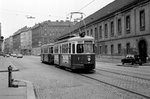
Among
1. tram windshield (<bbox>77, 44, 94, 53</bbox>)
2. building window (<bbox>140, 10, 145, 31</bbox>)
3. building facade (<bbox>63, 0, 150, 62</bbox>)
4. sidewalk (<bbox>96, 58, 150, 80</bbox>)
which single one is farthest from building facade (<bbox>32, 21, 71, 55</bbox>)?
tram windshield (<bbox>77, 44, 94, 53</bbox>)

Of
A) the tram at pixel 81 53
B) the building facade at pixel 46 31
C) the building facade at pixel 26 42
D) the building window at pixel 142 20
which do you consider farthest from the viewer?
the building facade at pixel 26 42

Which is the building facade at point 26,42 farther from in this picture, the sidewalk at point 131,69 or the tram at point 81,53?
the tram at point 81,53

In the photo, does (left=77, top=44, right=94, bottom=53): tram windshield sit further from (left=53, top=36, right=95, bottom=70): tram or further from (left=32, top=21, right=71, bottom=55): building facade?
(left=32, top=21, right=71, bottom=55): building facade

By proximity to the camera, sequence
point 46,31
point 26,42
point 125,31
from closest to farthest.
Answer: point 125,31 < point 46,31 < point 26,42

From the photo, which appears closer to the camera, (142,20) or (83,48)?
(83,48)

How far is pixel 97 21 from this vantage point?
194ft

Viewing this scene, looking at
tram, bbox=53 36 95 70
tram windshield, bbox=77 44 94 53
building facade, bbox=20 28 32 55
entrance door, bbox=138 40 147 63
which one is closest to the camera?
tram, bbox=53 36 95 70

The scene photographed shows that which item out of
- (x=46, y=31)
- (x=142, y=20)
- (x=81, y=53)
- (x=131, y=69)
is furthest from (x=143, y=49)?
(x=46, y=31)

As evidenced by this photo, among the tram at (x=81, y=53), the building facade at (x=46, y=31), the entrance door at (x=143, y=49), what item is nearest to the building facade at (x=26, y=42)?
the building facade at (x=46, y=31)

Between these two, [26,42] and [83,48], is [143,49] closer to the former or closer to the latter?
[83,48]

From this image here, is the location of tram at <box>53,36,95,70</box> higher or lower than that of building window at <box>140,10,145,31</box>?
lower

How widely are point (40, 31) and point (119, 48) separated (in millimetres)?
94052

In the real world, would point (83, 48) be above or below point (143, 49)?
below

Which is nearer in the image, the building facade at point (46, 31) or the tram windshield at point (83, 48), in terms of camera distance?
the tram windshield at point (83, 48)
